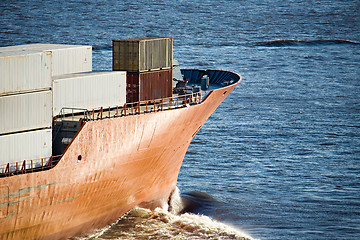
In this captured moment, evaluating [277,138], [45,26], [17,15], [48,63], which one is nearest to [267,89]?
[277,138]

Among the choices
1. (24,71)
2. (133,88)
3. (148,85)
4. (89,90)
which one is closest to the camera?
(24,71)

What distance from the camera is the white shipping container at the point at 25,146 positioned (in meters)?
35.3

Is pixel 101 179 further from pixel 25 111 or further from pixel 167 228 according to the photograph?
pixel 25 111

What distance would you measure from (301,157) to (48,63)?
24.6 m

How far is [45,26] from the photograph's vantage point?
117625mm

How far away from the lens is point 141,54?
43062 millimetres

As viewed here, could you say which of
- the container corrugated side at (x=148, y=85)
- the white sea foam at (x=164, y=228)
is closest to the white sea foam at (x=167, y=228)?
the white sea foam at (x=164, y=228)

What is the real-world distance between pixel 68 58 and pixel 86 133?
7215mm

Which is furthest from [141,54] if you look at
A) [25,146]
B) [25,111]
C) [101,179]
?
[25,146]

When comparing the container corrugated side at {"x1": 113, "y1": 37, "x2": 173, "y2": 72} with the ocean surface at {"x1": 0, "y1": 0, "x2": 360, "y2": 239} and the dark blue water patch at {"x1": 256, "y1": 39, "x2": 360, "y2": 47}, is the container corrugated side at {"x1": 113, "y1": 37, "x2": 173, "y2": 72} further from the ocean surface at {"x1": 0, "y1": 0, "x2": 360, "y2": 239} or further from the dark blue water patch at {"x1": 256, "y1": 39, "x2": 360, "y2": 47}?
the dark blue water patch at {"x1": 256, "y1": 39, "x2": 360, "y2": 47}

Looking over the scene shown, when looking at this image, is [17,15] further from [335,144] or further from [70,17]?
[335,144]

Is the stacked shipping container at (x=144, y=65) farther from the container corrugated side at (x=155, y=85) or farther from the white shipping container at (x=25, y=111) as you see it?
the white shipping container at (x=25, y=111)

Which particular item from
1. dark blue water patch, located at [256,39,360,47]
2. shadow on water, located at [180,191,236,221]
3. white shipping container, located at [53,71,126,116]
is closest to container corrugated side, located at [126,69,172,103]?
white shipping container, located at [53,71,126,116]

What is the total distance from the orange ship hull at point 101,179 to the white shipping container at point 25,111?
211cm
